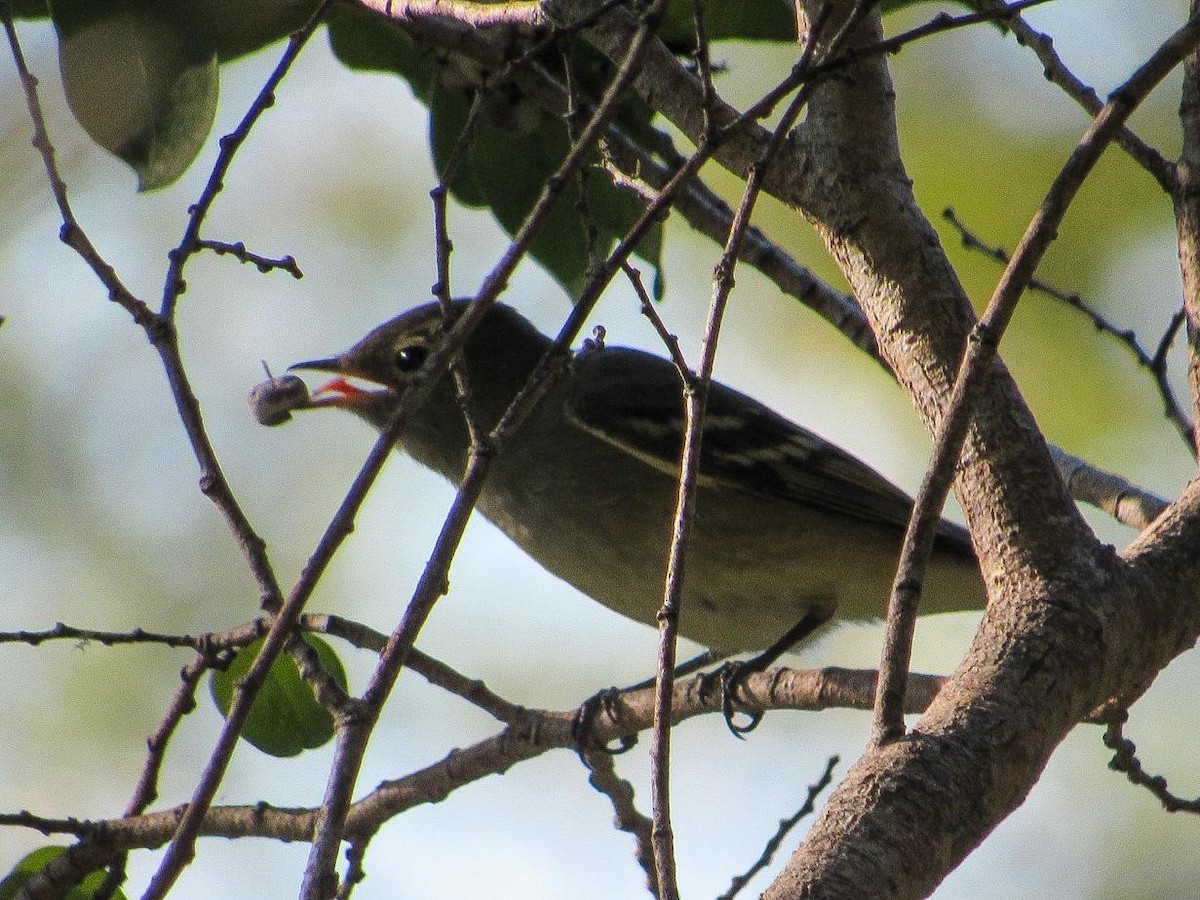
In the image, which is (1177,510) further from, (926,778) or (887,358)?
(926,778)

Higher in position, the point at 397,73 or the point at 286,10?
the point at 397,73

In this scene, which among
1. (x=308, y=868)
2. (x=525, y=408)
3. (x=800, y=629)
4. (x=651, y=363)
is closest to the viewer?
(x=308, y=868)

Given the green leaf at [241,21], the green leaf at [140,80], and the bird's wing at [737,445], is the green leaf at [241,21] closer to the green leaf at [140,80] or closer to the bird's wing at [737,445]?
the green leaf at [140,80]

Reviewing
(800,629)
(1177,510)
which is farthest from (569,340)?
(800,629)

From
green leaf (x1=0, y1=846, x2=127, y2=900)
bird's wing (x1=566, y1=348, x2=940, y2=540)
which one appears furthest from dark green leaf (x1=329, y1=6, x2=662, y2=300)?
green leaf (x1=0, y1=846, x2=127, y2=900)

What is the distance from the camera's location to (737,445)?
6164 mm

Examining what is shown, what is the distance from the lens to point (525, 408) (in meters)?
2.59

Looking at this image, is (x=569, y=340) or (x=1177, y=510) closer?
(x=569, y=340)

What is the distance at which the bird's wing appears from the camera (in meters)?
5.93

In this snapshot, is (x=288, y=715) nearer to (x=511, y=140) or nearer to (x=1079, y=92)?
(x=511, y=140)

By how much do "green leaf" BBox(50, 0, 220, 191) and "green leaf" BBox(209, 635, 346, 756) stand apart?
1413mm

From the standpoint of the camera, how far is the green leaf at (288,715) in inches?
152

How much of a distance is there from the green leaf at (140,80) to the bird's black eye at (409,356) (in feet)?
7.77

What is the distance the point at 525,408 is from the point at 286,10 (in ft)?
7.06
